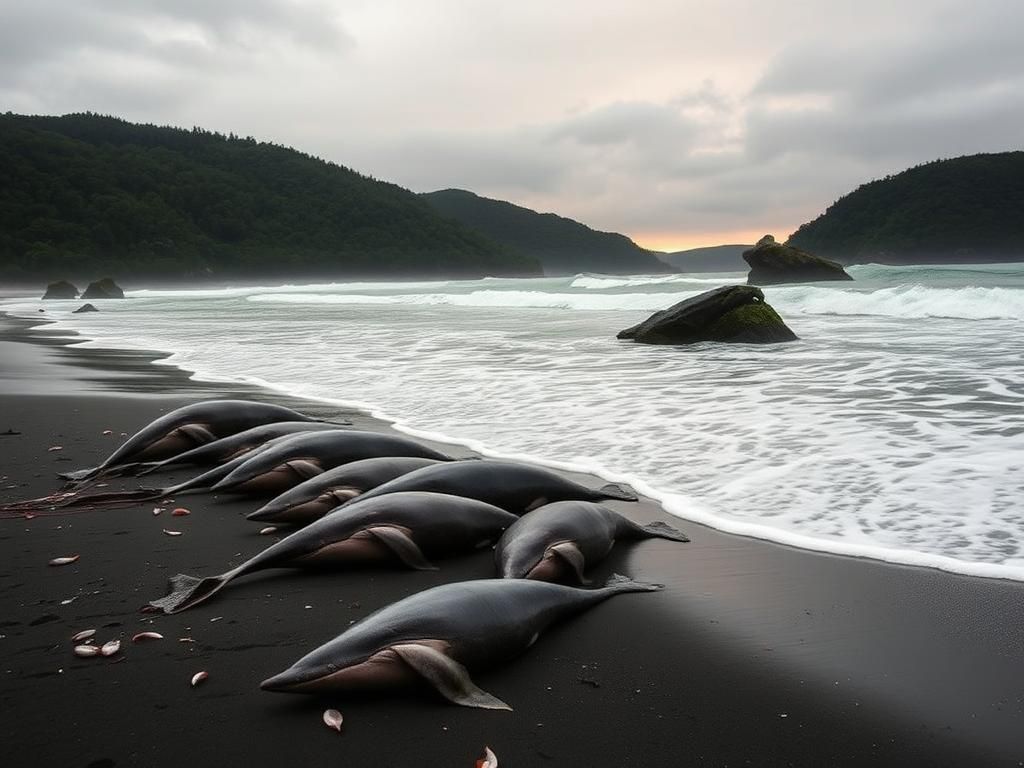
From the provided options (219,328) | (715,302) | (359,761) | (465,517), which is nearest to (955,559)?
(465,517)

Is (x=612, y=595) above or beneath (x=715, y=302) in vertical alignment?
beneath

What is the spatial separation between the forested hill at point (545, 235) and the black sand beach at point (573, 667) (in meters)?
129

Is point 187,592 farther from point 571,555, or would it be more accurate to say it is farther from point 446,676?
point 571,555

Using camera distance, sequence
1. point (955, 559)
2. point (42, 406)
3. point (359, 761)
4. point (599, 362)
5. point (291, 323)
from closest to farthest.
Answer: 1. point (359, 761)
2. point (955, 559)
3. point (42, 406)
4. point (599, 362)
5. point (291, 323)

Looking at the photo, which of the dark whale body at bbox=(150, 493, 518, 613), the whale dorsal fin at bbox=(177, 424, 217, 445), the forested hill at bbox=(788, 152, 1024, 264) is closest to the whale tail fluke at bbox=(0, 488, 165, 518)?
the whale dorsal fin at bbox=(177, 424, 217, 445)

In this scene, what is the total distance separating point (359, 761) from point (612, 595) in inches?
60.1

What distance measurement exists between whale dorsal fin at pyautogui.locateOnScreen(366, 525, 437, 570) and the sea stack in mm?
34555

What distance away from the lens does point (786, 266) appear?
36000mm

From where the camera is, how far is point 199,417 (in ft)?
19.3

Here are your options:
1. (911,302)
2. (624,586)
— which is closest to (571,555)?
(624,586)

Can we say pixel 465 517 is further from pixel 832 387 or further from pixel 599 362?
pixel 599 362

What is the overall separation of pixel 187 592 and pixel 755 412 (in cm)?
522

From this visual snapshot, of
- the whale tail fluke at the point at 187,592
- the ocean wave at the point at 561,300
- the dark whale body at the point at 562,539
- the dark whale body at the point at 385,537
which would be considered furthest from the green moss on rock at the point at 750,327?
the ocean wave at the point at 561,300

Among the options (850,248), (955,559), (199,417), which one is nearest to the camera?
(955,559)
